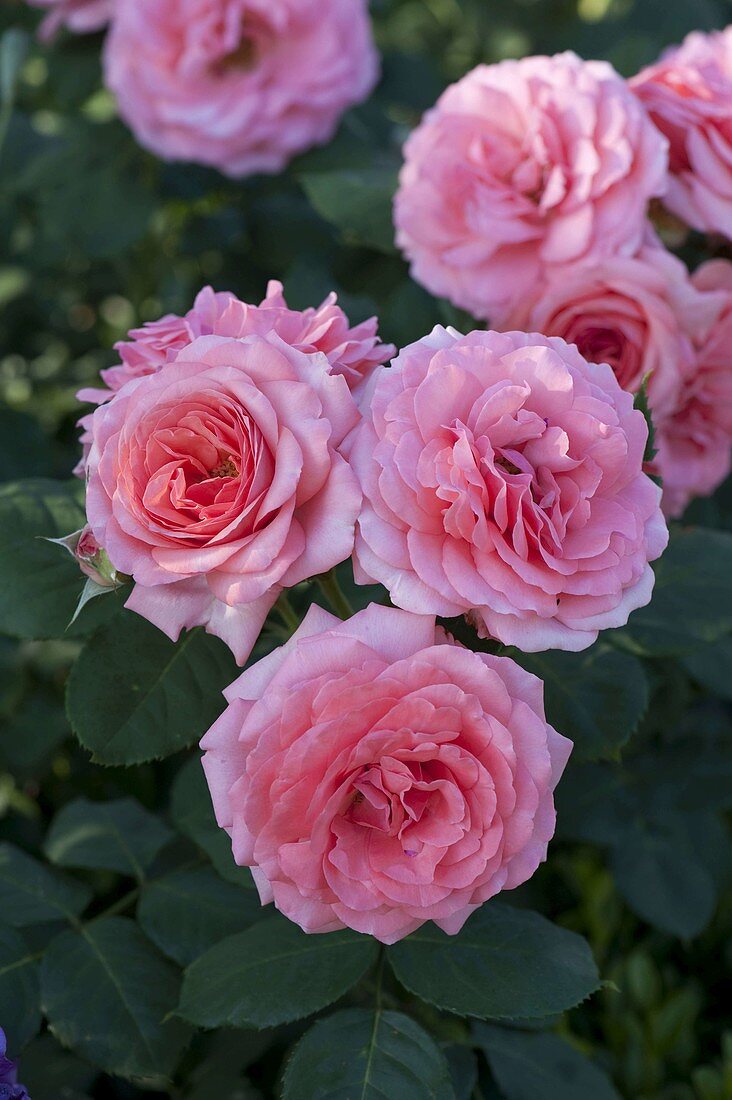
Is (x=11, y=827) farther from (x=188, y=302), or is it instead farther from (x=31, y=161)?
(x=31, y=161)

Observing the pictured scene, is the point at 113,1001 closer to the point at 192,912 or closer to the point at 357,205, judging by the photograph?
the point at 192,912

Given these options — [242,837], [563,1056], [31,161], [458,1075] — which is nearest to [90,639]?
[242,837]

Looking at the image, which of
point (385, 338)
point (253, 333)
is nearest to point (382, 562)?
point (253, 333)

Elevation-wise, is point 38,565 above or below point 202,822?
above

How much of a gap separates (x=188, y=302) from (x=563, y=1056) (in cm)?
142

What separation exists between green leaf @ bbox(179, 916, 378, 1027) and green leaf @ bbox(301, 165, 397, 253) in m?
0.95

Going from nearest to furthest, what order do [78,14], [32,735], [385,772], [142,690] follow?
[385,772] < [142,690] < [32,735] < [78,14]

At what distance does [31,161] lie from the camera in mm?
2062

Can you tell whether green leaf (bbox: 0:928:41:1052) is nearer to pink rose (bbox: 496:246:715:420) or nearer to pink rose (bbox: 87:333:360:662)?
pink rose (bbox: 87:333:360:662)

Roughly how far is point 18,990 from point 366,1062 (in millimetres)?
349

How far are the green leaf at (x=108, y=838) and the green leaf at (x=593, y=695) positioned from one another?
0.47 meters

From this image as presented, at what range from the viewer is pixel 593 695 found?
114 cm

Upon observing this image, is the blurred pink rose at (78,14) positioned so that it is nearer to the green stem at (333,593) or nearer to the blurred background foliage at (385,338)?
the blurred background foliage at (385,338)

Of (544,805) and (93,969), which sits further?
(93,969)
